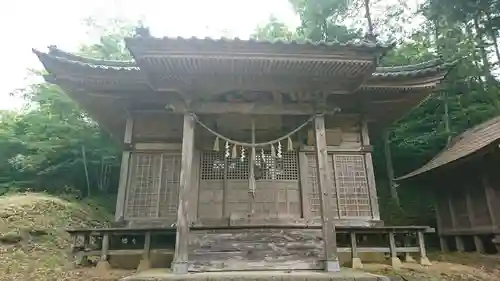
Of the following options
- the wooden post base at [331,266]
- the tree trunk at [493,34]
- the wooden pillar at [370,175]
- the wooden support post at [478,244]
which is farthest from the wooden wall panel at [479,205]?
the tree trunk at [493,34]

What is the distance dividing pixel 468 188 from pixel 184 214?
9.27 meters

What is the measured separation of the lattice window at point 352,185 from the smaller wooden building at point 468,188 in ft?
10.1

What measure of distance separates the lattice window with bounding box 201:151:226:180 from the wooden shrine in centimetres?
3

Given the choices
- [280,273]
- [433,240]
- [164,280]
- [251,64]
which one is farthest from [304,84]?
[433,240]

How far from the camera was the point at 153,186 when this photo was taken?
27.6ft

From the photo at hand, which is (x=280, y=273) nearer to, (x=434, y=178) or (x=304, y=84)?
(x=304, y=84)

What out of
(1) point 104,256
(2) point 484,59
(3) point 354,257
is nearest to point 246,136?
(3) point 354,257

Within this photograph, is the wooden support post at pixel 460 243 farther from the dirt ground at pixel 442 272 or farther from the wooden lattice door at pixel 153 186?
the wooden lattice door at pixel 153 186

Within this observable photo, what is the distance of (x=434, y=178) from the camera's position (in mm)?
11930

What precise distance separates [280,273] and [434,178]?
8.64 metres

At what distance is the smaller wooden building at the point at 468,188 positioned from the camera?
930cm

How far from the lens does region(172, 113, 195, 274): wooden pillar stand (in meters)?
5.92

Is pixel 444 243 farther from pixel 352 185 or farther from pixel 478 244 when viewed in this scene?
pixel 352 185

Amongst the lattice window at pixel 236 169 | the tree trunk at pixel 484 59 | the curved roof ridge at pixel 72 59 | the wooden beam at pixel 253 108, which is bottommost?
the lattice window at pixel 236 169
